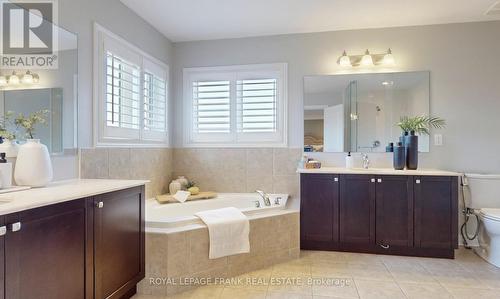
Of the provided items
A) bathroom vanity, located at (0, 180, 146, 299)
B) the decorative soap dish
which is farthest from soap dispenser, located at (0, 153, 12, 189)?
bathroom vanity, located at (0, 180, 146, 299)

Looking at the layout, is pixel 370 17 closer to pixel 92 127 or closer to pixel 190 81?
pixel 190 81

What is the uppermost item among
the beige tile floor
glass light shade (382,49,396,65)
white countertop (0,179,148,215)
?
glass light shade (382,49,396,65)

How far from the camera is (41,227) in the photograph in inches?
51.3

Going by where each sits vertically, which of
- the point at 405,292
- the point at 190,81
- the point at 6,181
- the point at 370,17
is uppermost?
the point at 370,17

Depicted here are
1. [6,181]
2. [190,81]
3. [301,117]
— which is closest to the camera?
[6,181]

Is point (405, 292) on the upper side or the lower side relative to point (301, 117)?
lower

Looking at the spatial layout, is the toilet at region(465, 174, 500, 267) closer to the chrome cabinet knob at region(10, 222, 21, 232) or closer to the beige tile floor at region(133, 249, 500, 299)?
the beige tile floor at region(133, 249, 500, 299)

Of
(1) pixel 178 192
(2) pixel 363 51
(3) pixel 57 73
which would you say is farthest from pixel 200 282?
(2) pixel 363 51

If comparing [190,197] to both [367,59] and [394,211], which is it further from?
[367,59]

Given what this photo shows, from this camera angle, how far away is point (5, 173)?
1.61m

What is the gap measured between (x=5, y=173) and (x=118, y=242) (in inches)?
28.8

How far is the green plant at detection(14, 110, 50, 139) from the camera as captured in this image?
5.80 ft

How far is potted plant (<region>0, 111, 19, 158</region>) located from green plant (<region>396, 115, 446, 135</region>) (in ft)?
11.0

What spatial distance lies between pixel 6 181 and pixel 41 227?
21.5 inches
